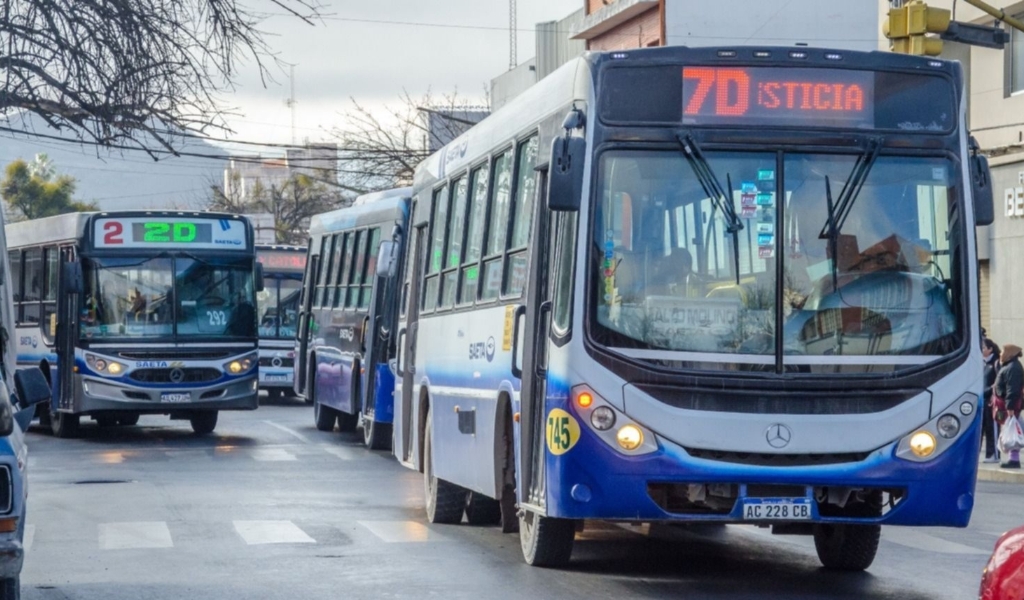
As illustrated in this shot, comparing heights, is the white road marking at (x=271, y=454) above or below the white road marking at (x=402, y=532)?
below

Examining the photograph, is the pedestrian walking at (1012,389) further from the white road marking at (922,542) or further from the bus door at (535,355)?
the bus door at (535,355)

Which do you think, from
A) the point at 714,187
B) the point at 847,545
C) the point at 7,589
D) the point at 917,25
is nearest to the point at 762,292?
the point at 714,187

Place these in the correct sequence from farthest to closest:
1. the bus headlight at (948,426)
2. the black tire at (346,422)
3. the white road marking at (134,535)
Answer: the black tire at (346,422), the white road marking at (134,535), the bus headlight at (948,426)

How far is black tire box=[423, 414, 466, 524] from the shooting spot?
46.5 feet

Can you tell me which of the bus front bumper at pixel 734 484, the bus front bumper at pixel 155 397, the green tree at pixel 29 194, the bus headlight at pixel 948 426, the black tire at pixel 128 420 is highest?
the green tree at pixel 29 194

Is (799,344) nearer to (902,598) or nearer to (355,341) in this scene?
(902,598)

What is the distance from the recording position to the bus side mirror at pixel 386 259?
20.8 m

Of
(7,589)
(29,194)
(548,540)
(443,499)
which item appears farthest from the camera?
(29,194)

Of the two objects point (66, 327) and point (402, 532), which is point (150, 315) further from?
point (402, 532)

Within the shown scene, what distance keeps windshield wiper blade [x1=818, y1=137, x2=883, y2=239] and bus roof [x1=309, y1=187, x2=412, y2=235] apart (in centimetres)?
1218

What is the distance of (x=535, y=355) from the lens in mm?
10727

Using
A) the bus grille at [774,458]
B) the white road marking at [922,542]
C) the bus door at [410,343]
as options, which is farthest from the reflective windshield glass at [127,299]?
the bus grille at [774,458]

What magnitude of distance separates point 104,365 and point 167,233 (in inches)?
80.7

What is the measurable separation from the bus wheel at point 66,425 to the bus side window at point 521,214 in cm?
1607
